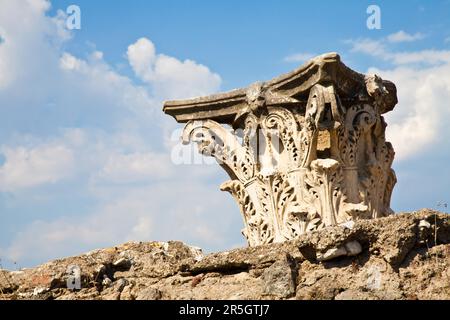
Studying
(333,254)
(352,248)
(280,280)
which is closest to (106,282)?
(280,280)

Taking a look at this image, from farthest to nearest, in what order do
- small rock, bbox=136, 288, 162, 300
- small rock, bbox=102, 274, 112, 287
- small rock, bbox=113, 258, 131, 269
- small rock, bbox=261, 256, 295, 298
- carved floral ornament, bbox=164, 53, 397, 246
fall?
carved floral ornament, bbox=164, 53, 397, 246 < small rock, bbox=113, 258, 131, 269 < small rock, bbox=102, 274, 112, 287 < small rock, bbox=136, 288, 162, 300 < small rock, bbox=261, 256, 295, 298

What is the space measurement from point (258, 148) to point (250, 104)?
620 millimetres

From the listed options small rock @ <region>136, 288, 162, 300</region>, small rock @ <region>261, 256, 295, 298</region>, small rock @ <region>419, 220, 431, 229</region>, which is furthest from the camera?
small rock @ <region>136, 288, 162, 300</region>

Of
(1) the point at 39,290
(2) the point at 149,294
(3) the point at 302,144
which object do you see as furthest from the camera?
(3) the point at 302,144

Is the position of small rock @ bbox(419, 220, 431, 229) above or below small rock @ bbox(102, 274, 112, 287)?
above

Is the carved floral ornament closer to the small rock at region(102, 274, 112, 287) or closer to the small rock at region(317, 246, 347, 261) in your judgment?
the small rock at region(102, 274, 112, 287)

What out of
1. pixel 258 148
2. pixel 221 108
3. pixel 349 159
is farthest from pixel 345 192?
pixel 221 108

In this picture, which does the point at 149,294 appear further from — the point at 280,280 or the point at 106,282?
the point at 280,280

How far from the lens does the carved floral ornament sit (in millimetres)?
9867

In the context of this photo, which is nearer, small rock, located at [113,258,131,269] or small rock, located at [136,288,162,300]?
small rock, located at [136,288,162,300]

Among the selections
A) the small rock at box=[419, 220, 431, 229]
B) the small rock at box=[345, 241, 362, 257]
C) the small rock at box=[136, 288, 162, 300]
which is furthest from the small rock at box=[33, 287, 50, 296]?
the small rock at box=[419, 220, 431, 229]

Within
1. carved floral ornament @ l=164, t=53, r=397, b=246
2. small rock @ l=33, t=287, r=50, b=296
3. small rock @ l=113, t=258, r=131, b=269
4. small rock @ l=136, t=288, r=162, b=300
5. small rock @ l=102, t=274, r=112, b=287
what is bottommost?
small rock @ l=136, t=288, r=162, b=300

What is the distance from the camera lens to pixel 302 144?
1006 centimetres
